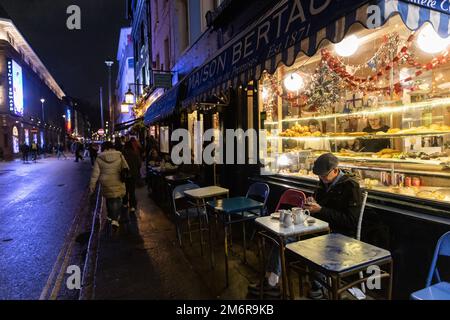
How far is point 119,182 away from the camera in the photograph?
672cm

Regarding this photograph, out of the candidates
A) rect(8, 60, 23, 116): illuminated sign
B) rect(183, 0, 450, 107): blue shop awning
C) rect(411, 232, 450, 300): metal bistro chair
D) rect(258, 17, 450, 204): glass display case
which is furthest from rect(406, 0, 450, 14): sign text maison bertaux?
rect(8, 60, 23, 116): illuminated sign

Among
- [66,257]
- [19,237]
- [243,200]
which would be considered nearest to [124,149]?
[19,237]

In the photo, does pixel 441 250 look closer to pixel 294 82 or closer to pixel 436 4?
pixel 436 4

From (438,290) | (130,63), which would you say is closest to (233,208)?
(438,290)

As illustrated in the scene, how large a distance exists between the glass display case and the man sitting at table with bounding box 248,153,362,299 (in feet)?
2.99

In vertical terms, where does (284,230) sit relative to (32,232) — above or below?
above

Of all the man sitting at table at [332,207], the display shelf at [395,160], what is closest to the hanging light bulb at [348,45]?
the display shelf at [395,160]

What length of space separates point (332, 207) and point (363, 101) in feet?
10.8

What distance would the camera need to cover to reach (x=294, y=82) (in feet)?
22.7

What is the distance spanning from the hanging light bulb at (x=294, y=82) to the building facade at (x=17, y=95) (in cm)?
3473

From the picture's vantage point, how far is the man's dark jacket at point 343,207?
338cm

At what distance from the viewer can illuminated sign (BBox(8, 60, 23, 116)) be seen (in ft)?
114

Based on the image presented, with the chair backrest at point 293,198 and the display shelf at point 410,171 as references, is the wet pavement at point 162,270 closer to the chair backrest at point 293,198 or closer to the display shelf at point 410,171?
the chair backrest at point 293,198

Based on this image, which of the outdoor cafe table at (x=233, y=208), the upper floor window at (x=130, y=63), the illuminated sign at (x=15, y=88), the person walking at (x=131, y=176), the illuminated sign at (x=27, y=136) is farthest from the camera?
the upper floor window at (x=130, y=63)
